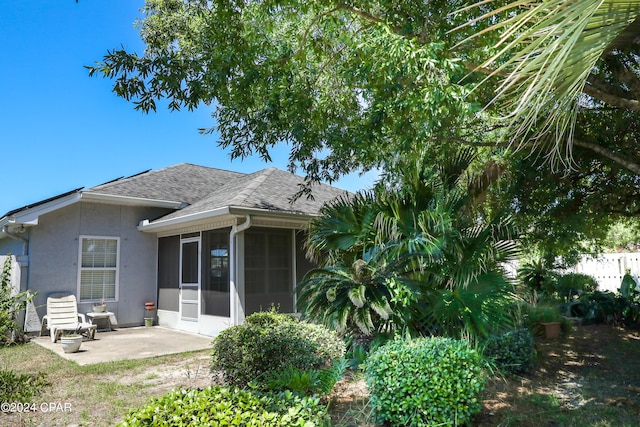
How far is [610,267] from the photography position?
15.3m

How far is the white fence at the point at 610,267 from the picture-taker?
14555mm

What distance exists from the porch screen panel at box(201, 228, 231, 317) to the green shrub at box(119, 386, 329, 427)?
7565 millimetres

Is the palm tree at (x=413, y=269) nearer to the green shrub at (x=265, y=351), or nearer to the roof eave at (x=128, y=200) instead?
the green shrub at (x=265, y=351)

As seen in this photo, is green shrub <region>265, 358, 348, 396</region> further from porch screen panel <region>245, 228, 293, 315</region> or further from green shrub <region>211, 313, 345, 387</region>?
porch screen panel <region>245, 228, 293, 315</region>

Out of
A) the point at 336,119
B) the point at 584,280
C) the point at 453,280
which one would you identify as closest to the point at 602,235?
the point at 584,280

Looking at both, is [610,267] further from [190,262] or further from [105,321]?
[105,321]

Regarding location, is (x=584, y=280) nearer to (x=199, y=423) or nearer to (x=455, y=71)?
(x=455, y=71)

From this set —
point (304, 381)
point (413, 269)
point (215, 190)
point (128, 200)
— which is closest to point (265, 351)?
point (304, 381)

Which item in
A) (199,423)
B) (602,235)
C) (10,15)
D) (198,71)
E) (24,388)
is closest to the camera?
(199,423)

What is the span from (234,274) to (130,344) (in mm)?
2851

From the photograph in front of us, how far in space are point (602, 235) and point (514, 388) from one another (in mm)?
5985

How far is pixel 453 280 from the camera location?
5.98 m

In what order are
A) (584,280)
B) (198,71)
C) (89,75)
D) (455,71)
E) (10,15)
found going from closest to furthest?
(455,71) → (89,75) → (198,71) → (10,15) → (584,280)

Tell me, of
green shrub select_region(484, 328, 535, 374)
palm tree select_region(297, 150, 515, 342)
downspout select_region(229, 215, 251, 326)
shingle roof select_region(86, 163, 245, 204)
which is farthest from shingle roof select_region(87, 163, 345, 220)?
green shrub select_region(484, 328, 535, 374)
